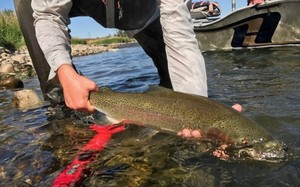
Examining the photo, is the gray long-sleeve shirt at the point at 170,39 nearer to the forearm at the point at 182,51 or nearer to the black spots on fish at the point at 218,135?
the forearm at the point at 182,51

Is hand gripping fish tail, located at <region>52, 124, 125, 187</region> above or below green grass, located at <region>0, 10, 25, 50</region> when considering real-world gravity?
above

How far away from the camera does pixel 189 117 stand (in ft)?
9.42

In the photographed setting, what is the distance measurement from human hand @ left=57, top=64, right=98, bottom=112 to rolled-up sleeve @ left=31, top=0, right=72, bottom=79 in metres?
0.15

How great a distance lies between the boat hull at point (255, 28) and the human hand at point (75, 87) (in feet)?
23.2

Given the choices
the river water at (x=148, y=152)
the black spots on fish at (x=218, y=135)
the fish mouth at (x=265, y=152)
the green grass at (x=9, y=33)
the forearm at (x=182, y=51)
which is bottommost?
the green grass at (x=9, y=33)

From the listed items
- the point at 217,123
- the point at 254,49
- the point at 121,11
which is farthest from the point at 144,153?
the point at 254,49

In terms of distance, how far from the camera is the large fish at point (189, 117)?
107 inches

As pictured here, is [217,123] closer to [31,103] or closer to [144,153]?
[144,153]

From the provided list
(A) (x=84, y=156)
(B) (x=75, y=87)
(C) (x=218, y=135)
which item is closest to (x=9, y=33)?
(A) (x=84, y=156)

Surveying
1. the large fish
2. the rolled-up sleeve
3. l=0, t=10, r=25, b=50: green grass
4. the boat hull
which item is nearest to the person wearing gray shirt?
the rolled-up sleeve

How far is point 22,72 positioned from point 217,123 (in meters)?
10.7

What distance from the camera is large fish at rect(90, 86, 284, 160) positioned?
272 cm

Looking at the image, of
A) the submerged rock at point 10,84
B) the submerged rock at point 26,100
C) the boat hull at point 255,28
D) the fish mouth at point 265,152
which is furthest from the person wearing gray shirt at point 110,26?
the boat hull at point 255,28

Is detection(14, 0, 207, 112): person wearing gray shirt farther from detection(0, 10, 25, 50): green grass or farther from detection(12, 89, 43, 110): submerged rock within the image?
detection(0, 10, 25, 50): green grass
